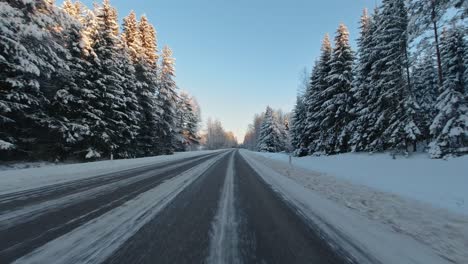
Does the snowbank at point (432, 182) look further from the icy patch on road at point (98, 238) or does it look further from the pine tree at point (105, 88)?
the pine tree at point (105, 88)

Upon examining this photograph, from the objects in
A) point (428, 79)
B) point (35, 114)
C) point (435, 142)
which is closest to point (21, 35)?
point (35, 114)

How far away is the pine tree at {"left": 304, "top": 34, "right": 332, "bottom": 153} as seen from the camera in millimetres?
25781

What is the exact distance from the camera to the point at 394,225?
4184 millimetres

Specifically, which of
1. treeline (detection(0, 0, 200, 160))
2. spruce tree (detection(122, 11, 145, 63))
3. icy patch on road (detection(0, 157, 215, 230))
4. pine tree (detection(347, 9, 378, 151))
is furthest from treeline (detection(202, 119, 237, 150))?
icy patch on road (detection(0, 157, 215, 230))

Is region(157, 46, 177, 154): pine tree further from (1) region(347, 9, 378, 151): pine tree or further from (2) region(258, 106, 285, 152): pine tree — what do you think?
(2) region(258, 106, 285, 152): pine tree


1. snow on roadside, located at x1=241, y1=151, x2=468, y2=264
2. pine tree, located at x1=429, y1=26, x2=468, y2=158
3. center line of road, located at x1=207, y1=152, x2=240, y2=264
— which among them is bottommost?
snow on roadside, located at x1=241, y1=151, x2=468, y2=264

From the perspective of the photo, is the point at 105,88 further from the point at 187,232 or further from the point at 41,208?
the point at 187,232

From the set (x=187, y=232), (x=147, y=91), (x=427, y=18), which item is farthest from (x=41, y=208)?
(x=147, y=91)

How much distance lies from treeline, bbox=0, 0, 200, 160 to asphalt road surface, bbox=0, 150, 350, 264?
415 inches

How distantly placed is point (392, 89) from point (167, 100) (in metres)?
25.9

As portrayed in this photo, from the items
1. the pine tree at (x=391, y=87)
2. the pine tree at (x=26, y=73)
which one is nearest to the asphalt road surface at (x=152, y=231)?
the pine tree at (x=26, y=73)

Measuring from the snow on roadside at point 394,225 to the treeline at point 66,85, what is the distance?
14661 mm

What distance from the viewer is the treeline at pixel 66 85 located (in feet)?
40.3

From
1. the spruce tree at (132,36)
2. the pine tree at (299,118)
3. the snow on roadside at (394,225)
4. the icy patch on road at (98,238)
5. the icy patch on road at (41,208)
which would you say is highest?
the spruce tree at (132,36)
